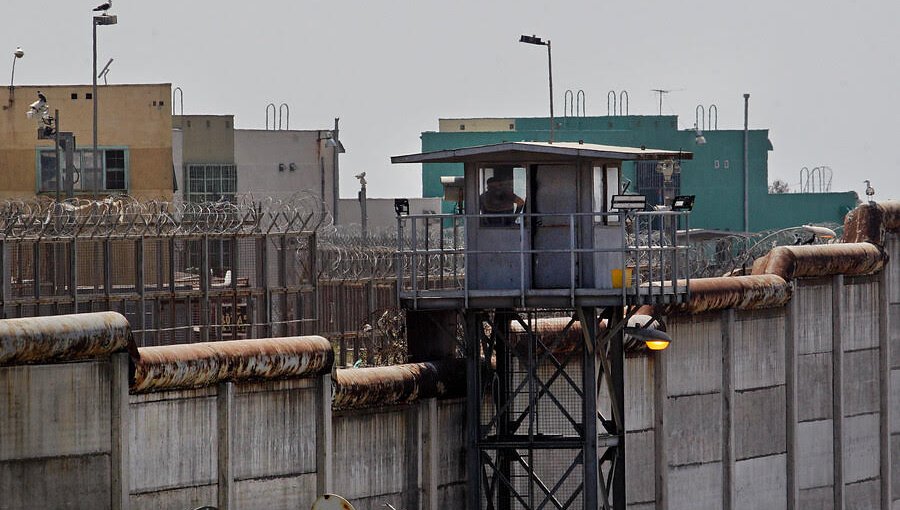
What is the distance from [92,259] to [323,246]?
5.65 m

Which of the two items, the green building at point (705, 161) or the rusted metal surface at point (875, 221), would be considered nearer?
the rusted metal surface at point (875, 221)

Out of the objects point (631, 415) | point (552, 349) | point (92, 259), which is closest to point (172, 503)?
point (552, 349)

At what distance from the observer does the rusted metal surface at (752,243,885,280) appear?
1011 inches

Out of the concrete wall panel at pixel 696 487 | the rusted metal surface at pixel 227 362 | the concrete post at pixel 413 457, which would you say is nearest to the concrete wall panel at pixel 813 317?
the concrete wall panel at pixel 696 487

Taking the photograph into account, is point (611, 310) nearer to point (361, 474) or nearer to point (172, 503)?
point (361, 474)

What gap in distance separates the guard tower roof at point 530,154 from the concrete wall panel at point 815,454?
26.1 ft

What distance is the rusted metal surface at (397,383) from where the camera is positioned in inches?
740

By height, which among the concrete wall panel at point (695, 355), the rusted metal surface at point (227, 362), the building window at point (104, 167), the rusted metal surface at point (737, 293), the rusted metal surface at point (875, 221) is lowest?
the concrete wall panel at point (695, 355)

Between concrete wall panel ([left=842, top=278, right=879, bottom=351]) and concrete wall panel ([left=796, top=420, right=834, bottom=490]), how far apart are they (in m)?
1.57

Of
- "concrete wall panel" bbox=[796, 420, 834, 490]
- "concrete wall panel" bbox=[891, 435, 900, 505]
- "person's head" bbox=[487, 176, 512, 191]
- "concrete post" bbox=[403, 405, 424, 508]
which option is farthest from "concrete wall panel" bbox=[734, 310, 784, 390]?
"concrete post" bbox=[403, 405, 424, 508]

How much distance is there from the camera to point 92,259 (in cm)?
3034

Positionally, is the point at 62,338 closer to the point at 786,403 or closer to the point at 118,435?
the point at 118,435

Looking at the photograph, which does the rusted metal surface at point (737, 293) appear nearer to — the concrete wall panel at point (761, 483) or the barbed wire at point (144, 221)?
the concrete wall panel at point (761, 483)

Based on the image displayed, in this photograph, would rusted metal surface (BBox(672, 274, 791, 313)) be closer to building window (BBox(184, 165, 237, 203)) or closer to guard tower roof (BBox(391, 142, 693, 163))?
guard tower roof (BBox(391, 142, 693, 163))
